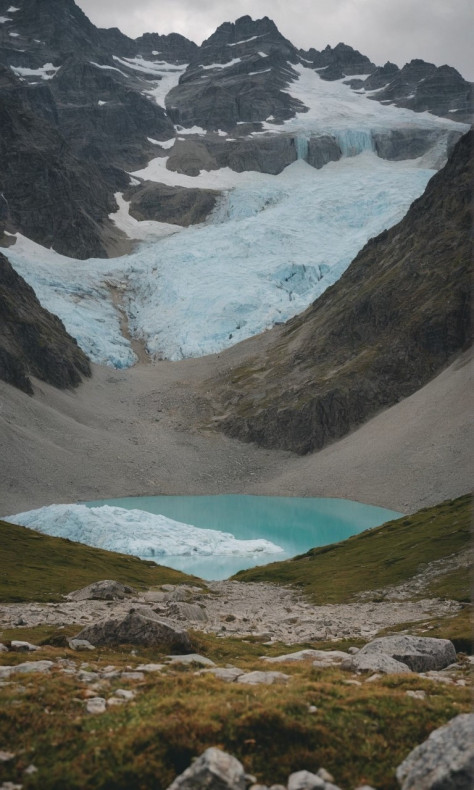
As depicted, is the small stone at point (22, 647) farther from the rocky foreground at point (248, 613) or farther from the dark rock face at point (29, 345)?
the dark rock face at point (29, 345)

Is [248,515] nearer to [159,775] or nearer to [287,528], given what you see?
[287,528]

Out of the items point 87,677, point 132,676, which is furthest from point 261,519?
point 87,677

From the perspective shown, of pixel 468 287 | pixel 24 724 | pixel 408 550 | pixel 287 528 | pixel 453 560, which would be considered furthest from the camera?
pixel 468 287

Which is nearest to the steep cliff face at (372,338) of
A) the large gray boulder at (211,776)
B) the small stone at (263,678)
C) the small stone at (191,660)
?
the small stone at (191,660)

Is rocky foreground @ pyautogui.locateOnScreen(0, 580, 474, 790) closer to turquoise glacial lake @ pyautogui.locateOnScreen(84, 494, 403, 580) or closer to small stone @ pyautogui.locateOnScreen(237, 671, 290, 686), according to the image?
small stone @ pyautogui.locateOnScreen(237, 671, 290, 686)

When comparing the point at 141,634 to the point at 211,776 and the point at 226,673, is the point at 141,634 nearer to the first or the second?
the point at 226,673

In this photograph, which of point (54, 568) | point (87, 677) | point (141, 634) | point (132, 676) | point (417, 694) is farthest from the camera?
point (54, 568)

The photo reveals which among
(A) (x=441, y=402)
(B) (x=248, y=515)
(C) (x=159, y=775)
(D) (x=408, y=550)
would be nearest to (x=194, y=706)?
(C) (x=159, y=775)
